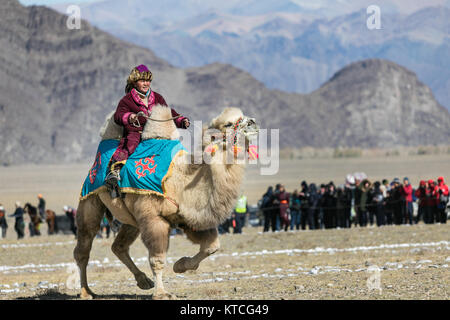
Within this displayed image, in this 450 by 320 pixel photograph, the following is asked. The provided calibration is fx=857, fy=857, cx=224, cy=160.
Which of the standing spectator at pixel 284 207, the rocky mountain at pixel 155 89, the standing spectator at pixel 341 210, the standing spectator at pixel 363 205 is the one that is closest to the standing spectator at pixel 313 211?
the standing spectator at pixel 341 210

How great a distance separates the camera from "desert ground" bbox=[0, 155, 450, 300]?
9984 mm

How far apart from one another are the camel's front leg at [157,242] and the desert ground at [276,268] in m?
0.46

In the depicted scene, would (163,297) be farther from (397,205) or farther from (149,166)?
(397,205)

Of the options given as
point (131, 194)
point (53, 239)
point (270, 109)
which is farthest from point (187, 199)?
point (270, 109)

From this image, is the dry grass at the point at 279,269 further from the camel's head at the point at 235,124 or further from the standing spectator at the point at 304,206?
the standing spectator at the point at 304,206

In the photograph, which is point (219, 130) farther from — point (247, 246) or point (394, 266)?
point (247, 246)

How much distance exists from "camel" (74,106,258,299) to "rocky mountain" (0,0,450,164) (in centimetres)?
13400

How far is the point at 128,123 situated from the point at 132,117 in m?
0.12

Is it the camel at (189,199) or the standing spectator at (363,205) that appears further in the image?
the standing spectator at (363,205)

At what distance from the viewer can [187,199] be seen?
9.48m

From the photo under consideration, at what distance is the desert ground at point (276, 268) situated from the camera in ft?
32.8

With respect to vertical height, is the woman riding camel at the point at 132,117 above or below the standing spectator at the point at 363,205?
above

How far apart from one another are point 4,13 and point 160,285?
177282 mm
